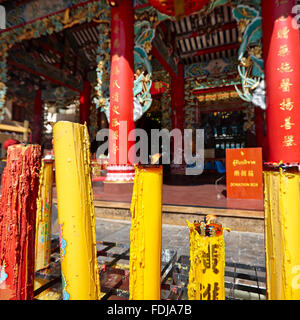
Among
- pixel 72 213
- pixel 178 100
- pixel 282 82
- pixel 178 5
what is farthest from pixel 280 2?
pixel 178 100

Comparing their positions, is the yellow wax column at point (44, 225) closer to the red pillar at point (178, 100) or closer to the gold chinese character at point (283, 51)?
the gold chinese character at point (283, 51)

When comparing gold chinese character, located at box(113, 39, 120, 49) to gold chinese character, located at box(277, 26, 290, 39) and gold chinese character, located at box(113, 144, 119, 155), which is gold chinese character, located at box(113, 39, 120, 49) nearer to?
gold chinese character, located at box(113, 144, 119, 155)

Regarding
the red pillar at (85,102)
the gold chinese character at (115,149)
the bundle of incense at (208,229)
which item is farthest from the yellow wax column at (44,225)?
the red pillar at (85,102)

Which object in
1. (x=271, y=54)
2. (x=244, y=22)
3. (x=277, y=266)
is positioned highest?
(x=244, y=22)

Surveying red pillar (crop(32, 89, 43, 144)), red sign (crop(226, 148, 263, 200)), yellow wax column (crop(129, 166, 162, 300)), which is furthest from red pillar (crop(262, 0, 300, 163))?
red pillar (crop(32, 89, 43, 144))

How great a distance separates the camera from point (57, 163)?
653 millimetres

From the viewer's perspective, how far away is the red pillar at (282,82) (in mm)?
3182

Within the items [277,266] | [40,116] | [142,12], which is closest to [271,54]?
[142,12]

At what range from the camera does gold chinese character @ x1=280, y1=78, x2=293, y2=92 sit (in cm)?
320

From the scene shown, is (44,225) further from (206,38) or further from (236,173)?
(206,38)

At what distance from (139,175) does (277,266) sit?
523 mm

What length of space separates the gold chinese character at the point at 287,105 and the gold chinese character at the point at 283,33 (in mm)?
994

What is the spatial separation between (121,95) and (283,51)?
2.86 meters
